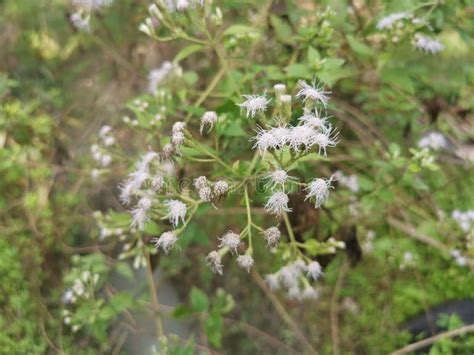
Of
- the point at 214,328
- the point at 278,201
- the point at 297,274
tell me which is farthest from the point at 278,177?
the point at 214,328

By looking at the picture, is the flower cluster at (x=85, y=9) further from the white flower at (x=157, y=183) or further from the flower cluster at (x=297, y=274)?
the flower cluster at (x=297, y=274)

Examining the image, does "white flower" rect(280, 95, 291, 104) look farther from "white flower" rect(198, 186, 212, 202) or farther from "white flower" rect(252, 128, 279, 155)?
"white flower" rect(198, 186, 212, 202)

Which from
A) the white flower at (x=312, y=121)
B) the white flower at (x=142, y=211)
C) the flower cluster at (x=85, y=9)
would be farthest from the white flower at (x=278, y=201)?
the flower cluster at (x=85, y=9)

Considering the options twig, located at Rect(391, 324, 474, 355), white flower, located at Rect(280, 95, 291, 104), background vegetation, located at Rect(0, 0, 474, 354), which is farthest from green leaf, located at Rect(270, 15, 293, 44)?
twig, located at Rect(391, 324, 474, 355)

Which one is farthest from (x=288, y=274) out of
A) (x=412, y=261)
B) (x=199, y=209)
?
(x=412, y=261)

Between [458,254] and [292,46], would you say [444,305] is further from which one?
[292,46]

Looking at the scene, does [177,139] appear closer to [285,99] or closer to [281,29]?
[285,99]
